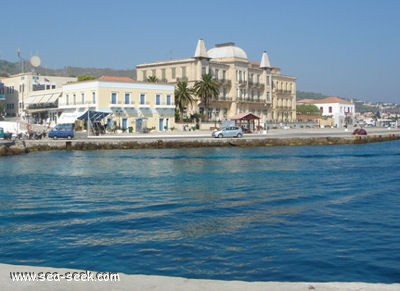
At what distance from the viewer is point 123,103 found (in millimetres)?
68500

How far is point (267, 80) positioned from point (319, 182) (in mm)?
81116

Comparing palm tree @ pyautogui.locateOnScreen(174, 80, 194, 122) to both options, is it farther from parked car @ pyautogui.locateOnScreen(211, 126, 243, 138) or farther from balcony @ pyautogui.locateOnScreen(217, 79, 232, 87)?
parked car @ pyautogui.locateOnScreen(211, 126, 243, 138)

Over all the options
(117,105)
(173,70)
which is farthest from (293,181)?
(173,70)

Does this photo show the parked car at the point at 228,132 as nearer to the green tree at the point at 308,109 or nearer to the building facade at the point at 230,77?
the building facade at the point at 230,77

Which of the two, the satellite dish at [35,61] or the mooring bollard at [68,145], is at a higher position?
the satellite dish at [35,61]

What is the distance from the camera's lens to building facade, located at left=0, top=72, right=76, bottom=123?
7775 cm

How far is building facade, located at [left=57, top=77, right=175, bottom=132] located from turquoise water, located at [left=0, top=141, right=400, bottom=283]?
4005cm

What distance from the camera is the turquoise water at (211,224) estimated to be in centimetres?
1041

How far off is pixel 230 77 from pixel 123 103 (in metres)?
30.2

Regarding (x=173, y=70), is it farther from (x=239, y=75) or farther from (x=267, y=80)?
(x=267, y=80)

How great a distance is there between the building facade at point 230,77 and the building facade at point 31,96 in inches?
672

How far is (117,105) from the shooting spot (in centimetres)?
6794

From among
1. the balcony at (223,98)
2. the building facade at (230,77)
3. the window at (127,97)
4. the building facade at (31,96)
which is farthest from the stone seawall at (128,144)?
the balcony at (223,98)

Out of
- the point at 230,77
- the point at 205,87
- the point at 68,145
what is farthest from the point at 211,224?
the point at 230,77
